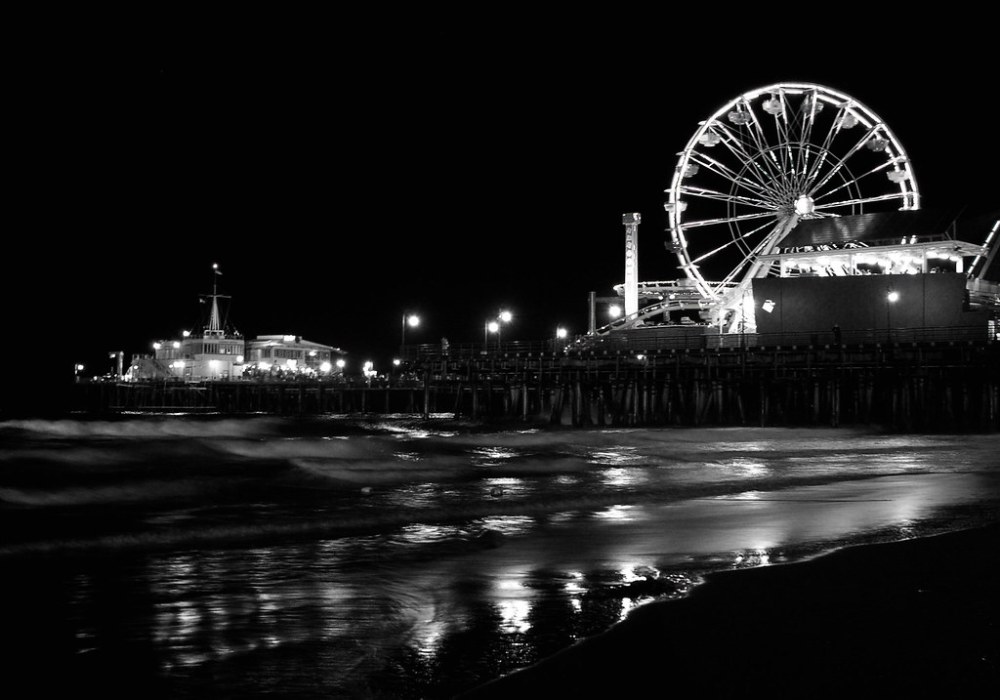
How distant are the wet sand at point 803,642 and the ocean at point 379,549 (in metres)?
0.33

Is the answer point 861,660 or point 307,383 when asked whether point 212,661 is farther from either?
point 307,383

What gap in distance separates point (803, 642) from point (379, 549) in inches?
195

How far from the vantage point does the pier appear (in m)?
34.2

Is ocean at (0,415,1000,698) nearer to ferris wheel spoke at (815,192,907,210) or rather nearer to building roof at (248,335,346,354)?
ferris wheel spoke at (815,192,907,210)

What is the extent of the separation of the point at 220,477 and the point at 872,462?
13578 millimetres

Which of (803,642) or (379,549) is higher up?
(803,642)

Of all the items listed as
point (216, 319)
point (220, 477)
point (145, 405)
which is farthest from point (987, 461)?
point (216, 319)

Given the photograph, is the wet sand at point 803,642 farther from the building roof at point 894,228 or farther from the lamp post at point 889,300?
the building roof at point 894,228

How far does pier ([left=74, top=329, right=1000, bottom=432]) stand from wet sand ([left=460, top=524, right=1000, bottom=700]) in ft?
96.0

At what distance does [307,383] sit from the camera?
66.4 metres

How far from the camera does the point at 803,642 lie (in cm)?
521

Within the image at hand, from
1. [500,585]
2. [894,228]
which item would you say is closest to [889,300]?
[894,228]

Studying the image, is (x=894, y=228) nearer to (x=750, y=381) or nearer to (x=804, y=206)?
(x=804, y=206)

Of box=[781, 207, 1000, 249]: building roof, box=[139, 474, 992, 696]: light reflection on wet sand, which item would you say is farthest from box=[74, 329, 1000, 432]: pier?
box=[139, 474, 992, 696]: light reflection on wet sand
